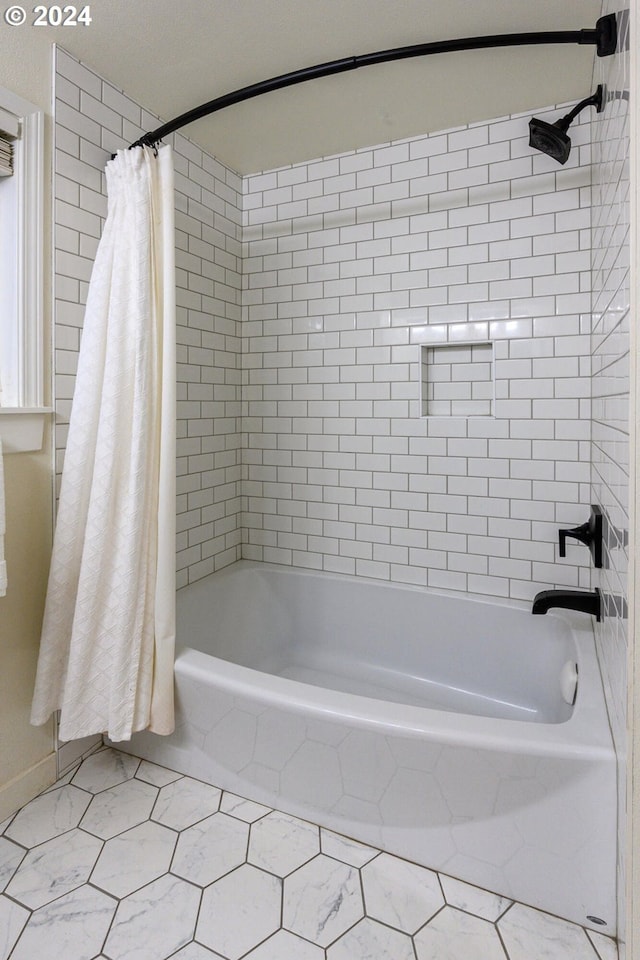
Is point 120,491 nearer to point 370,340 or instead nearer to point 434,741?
point 434,741

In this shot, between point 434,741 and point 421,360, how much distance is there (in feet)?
4.97

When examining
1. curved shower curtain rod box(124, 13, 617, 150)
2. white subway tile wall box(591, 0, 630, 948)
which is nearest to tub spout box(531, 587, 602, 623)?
white subway tile wall box(591, 0, 630, 948)

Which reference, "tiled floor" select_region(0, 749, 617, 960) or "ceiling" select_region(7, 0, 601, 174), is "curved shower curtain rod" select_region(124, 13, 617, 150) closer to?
"ceiling" select_region(7, 0, 601, 174)

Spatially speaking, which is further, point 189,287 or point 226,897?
point 189,287

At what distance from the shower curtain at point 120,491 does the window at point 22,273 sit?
152mm

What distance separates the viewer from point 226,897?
4.37 feet

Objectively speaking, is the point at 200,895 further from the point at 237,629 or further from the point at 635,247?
the point at 635,247

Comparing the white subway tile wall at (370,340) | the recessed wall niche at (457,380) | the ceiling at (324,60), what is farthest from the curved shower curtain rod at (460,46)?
the recessed wall niche at (457,380)

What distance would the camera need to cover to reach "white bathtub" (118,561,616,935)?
4.12ft

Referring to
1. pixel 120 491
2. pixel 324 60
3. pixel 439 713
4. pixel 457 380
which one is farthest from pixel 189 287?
pixel 439 713

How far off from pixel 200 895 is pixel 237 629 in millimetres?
1171

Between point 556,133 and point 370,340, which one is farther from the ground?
point 556,133

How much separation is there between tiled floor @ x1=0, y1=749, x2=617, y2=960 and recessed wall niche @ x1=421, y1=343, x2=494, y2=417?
1.62 m

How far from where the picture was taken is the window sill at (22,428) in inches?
61.8
